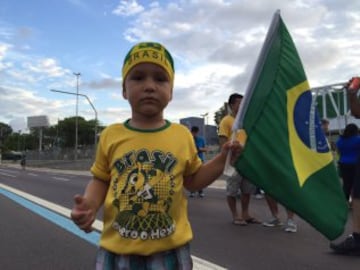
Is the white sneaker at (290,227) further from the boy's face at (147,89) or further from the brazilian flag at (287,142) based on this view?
the boy's face at (147,89)

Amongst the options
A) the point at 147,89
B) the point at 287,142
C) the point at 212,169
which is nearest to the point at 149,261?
the point at 212,169

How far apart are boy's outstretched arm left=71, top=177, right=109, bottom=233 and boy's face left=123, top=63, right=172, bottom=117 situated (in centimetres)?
43

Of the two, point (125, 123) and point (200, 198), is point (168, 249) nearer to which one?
point (125, 123)

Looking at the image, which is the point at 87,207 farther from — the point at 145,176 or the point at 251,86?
the point at 251,86

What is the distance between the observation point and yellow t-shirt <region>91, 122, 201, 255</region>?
2.19m

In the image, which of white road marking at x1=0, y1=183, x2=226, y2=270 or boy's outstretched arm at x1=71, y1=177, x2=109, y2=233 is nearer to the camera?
boy's outstretched arm at x1=71, y1=177, x2=109, y2=233

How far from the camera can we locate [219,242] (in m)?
6.30

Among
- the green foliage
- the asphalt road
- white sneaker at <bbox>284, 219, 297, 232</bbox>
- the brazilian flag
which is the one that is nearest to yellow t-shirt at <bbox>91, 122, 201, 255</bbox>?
the brazilian flag

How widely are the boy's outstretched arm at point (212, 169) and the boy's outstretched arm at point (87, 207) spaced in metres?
0.43

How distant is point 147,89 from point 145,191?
45cm

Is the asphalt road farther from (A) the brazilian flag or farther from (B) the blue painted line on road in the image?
(A) the brazilian flag

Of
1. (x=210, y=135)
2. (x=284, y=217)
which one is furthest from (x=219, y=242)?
(x=210, y=135)

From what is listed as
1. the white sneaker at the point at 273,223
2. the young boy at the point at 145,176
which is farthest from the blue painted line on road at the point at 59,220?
the young boy at the point at 145,176

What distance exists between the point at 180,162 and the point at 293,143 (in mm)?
678
